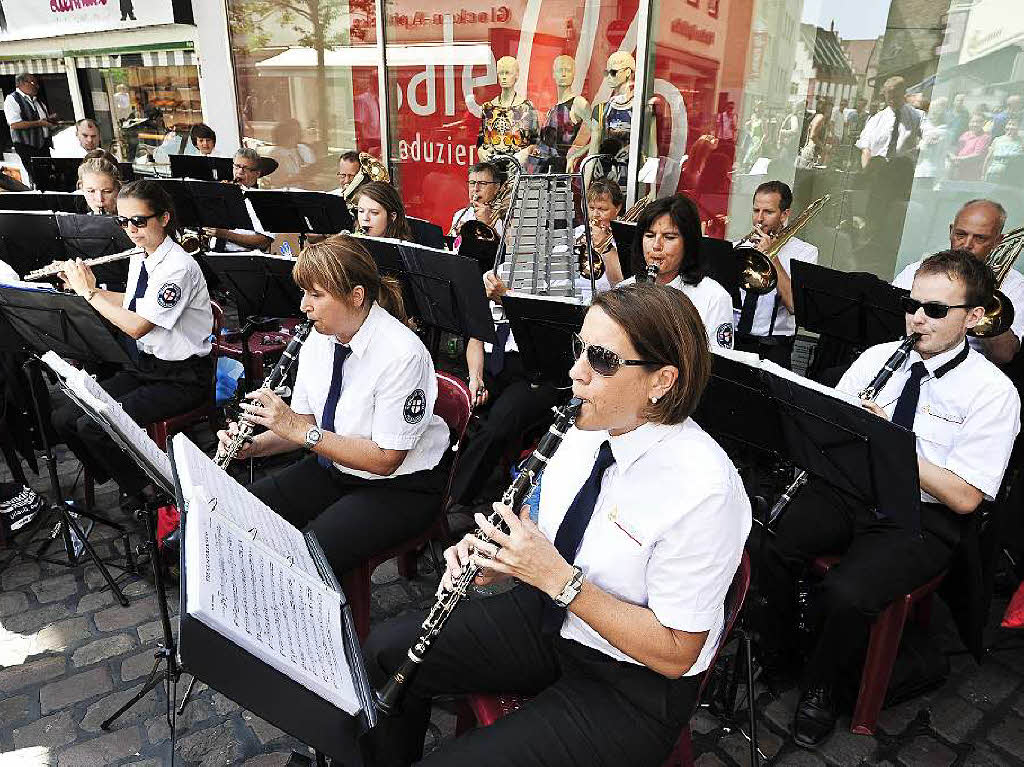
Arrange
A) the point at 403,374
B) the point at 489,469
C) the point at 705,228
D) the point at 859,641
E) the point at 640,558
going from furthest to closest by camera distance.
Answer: the point at 705,228 < the point at 489,469 < the point at 403,374 < the point at 859,641 < the point at 640,558

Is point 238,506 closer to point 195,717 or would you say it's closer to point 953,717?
point 195,717

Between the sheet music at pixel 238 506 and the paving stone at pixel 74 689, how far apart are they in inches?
61.6

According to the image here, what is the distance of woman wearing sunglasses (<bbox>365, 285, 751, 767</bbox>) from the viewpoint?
1.83 metres

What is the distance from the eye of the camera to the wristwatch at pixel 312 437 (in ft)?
9.53

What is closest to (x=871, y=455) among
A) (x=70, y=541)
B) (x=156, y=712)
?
(x=156, y=712)

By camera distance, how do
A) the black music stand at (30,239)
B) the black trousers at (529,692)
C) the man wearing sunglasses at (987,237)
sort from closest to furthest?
the black trousers at (529,692)
the man wearing sunglasses at (987,237)
the black music stand at (30,239)

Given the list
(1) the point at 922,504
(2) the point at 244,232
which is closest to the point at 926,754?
(1) the point at 922,504

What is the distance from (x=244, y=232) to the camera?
755 cm

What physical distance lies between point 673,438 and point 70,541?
3.76 m

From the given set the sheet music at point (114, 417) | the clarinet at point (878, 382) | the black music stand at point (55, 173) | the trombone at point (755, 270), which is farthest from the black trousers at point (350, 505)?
the black music stand at point (55, 173)

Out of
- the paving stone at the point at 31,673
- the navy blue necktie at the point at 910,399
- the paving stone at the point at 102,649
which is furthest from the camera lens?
the paving stone at the point at 102,649

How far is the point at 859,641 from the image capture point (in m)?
2.85

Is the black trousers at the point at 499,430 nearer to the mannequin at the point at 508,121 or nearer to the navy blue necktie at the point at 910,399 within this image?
the navy blue necktie at the point at 910,399

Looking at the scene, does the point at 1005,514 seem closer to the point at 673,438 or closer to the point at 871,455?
the point at 871,455
